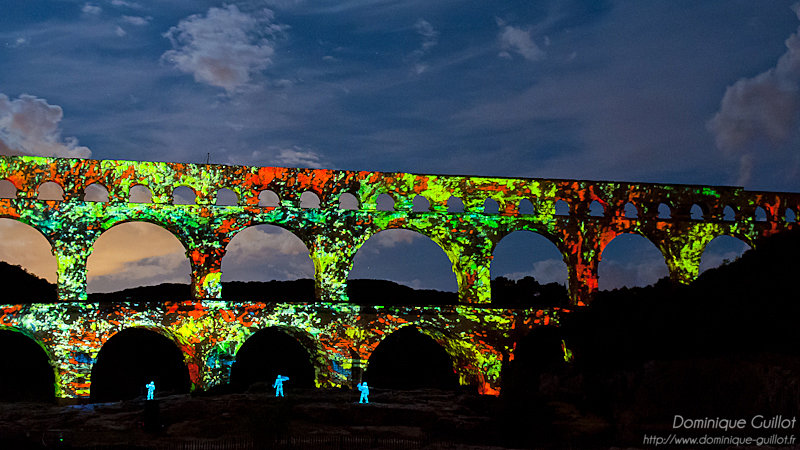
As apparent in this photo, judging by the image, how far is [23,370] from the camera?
27078 mm

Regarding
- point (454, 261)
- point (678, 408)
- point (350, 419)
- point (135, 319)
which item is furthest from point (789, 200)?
point (135, 319)

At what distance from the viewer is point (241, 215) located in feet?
73.8

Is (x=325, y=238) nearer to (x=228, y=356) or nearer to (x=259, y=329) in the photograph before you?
(x=259, y=329)

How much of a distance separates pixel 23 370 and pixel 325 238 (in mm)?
12492

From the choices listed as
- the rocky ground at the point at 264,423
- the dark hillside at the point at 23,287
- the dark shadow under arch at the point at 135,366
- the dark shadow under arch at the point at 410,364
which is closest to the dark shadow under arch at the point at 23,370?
the dark shadow under arch at the point at 135,366

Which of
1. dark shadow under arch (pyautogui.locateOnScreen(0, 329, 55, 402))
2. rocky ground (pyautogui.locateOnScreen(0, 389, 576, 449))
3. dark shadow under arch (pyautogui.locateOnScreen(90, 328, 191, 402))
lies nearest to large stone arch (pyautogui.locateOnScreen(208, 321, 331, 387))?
rocky ground (pyautogui.locateOnScreen(0, 389, 576, 449))

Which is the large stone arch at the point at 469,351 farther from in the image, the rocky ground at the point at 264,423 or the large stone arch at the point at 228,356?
the rocky ground at the point at 264,423

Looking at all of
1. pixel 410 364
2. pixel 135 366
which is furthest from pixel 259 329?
pixel 410 364

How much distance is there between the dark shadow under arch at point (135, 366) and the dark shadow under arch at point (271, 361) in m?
2.16

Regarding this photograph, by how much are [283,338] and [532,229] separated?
37.7 ft

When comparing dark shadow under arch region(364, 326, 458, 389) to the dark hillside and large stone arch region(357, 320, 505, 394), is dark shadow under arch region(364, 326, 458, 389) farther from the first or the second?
the dark hillside

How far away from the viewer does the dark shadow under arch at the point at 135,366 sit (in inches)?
1068

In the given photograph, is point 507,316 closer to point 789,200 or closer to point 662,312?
point 662,312

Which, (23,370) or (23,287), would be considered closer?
(23,370)
